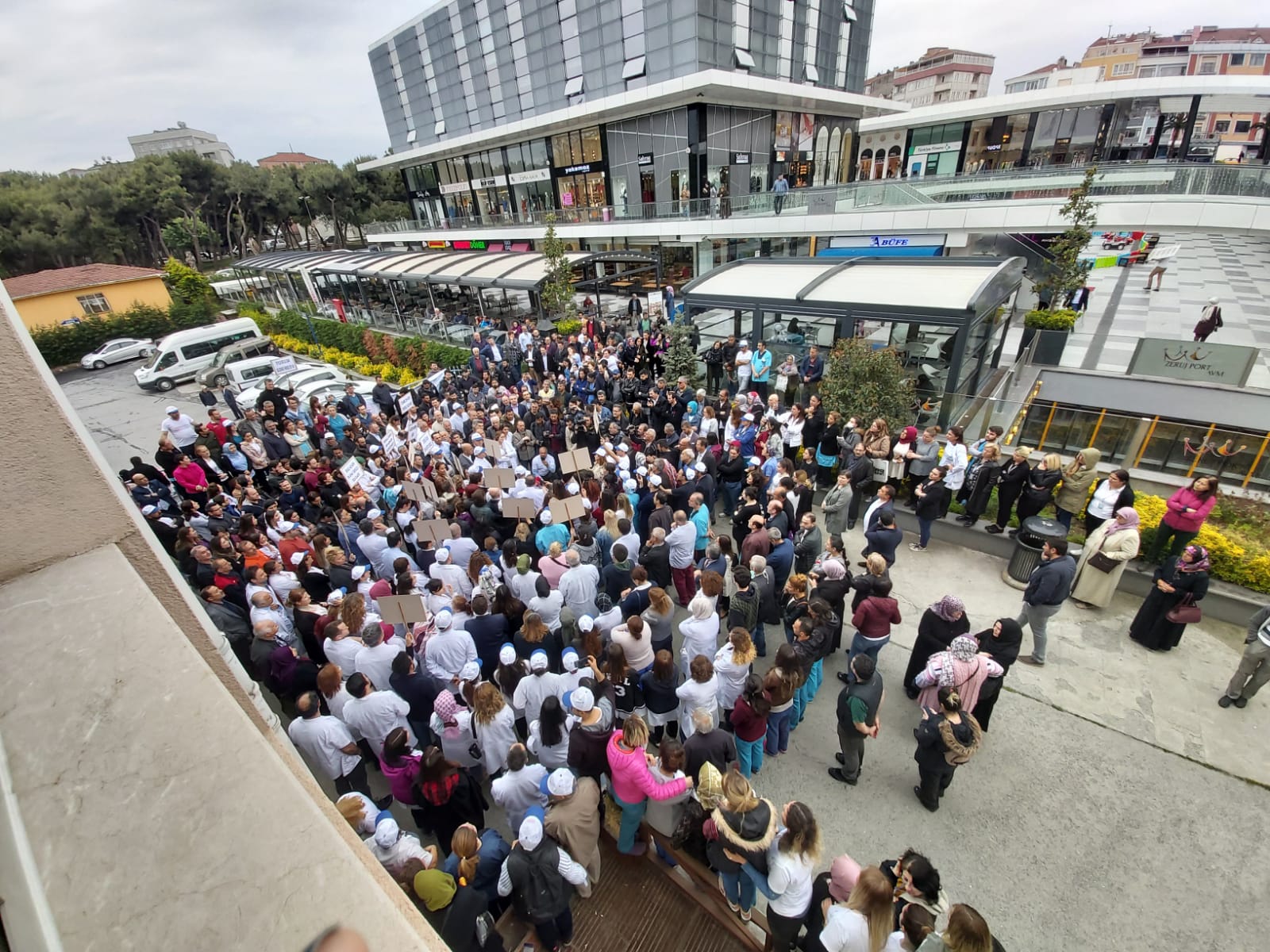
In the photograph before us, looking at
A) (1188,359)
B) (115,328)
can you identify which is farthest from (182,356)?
(1188,359)

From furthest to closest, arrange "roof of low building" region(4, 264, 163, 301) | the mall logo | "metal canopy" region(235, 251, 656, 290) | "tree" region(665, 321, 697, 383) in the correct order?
"roof of low building" region(4, 264, 163, 301) < "metal canopy" region(235, 251, 656, 290) < "tree" region(665, 321, 697, 383) < the mall logo

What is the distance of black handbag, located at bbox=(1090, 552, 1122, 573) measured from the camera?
21.7 ft

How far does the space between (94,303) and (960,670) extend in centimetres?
4823

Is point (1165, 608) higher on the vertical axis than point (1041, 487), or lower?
lower

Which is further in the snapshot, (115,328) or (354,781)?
(115,328)

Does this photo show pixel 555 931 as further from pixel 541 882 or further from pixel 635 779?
pixel 635 779

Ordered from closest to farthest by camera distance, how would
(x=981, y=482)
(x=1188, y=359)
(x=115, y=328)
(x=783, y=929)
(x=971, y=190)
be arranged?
(x=783, y=929) → (x=981, y=482) → (x=1188, y=359) → (x=971, y=190) → (x=115, y=328)

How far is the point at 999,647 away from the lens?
5.11 m

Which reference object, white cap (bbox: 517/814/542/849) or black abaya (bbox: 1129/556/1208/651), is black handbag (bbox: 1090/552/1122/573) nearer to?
black abaya (bbox: 1129/556/1208/651)

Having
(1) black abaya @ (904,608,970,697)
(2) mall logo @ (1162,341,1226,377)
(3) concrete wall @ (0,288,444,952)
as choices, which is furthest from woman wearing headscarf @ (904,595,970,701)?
(2) mall logo @ (1162,341,1226,377)

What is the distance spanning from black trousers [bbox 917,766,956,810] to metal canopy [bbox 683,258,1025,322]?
837cm

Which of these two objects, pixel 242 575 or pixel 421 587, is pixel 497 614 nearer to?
pixel 421 587

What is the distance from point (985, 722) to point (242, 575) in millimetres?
8700

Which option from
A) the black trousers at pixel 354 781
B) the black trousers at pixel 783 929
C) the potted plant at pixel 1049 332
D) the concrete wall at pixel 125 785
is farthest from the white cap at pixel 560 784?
the potted plant at pixel 1049 332
